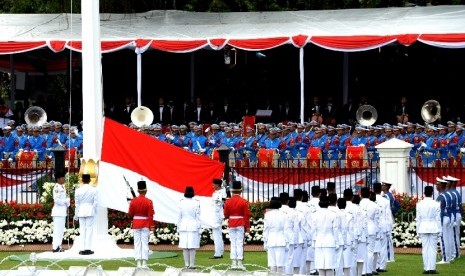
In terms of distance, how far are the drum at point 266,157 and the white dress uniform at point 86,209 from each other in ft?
21.1

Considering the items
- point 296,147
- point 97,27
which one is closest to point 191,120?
point 296,147

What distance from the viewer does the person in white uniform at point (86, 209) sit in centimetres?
3030

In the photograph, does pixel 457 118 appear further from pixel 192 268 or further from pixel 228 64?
pixel 192 268

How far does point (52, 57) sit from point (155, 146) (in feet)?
67.0

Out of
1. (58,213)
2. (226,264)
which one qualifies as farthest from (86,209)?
(226,264)

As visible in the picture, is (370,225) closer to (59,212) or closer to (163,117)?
(59,212)

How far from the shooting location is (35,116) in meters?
43.5

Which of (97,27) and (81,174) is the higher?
(97,27)

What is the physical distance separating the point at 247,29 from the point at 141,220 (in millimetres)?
16035

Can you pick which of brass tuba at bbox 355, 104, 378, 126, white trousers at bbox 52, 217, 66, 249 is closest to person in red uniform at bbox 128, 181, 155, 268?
white trousers at bbox 52, 217, 66, 249

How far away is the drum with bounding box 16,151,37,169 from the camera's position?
36.2 meters

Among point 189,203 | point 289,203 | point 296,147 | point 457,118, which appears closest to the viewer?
point 289,203

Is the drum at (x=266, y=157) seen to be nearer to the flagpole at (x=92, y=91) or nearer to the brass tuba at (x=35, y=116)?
the flagpole at (x=92, y=91)

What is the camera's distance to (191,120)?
4347cm
